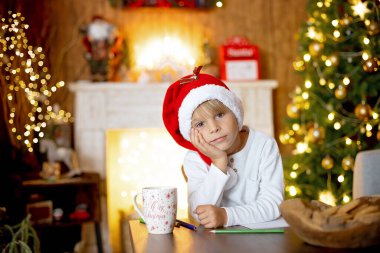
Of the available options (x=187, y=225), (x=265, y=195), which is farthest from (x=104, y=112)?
(x=187, y=225)

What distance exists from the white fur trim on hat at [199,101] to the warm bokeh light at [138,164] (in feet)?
7.41

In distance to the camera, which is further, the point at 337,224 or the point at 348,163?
the point at 348,163

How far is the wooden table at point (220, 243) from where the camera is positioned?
1071 millimetres

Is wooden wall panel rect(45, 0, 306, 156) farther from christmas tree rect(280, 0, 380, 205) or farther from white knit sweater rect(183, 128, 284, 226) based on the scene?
white knit sweater rect(183, 128, 284, 226)

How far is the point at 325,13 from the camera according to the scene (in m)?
Result: 3.33

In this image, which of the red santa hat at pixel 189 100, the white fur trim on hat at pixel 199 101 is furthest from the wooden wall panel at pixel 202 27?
the white fur trim on hat at pixel 199 101

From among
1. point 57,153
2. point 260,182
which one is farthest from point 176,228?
point 57,153

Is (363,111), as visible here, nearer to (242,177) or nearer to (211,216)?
(242,177)

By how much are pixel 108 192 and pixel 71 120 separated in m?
0.52

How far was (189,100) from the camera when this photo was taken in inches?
62.7

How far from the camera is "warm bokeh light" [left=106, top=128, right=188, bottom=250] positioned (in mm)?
3889

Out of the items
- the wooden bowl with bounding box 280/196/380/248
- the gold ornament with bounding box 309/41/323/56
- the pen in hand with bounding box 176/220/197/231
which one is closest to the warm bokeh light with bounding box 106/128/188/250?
the gold ornament with bounding box 309/41/323/56

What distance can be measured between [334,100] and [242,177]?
68.3 inches

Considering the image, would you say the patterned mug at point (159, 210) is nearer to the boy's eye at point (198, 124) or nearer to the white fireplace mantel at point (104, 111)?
the boy's eye at point (198, 124)
